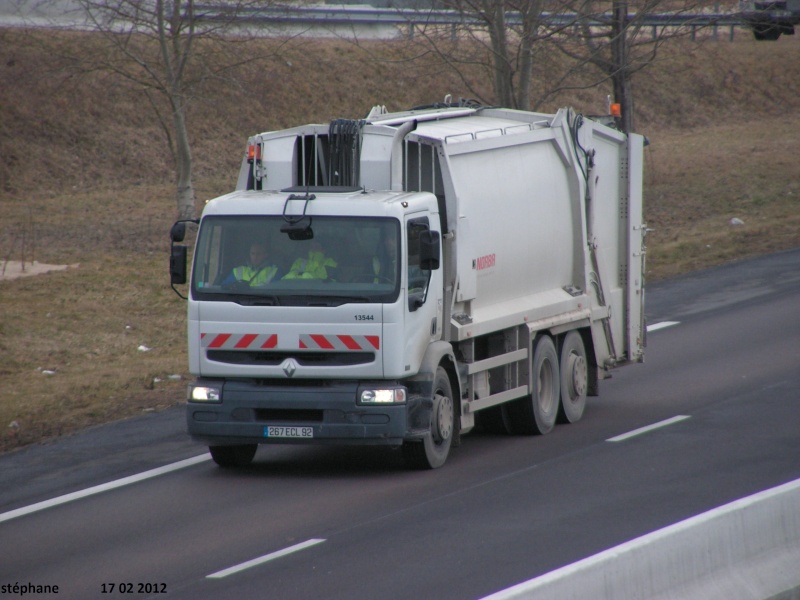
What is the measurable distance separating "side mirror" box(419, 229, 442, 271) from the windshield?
0.68ft

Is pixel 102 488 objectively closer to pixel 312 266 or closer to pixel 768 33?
pixel 312 266

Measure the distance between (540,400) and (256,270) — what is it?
142 inches

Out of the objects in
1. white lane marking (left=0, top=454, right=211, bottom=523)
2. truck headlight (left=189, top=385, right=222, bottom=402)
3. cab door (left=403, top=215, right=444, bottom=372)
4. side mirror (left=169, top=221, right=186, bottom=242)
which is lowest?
white lane marking (left=0, top=454, right=211, bottom=523)

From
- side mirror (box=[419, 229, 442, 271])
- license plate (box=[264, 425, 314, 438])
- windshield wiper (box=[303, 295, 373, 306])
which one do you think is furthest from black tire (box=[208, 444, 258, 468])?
side mirror (box=[419, 229, 442, 271])

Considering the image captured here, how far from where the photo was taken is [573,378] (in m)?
13.9

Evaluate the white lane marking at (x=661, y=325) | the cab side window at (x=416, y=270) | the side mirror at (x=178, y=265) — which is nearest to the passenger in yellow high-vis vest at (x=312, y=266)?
the cab side window at (x=416, y=270)

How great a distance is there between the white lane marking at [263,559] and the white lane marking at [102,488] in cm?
256

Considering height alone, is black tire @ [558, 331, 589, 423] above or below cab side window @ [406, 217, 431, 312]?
below

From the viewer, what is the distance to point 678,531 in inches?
254

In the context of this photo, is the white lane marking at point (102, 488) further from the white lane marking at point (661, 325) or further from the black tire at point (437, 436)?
the white lane marking at point (661, 325)

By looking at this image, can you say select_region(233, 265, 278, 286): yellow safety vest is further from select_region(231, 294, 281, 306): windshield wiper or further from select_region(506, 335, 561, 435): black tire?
select_region(506, 335, 561, 435): black tire

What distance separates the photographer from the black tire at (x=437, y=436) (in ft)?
37.2

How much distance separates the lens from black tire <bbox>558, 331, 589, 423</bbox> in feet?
44.9

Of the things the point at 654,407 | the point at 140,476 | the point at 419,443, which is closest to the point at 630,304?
the point at 654,407
